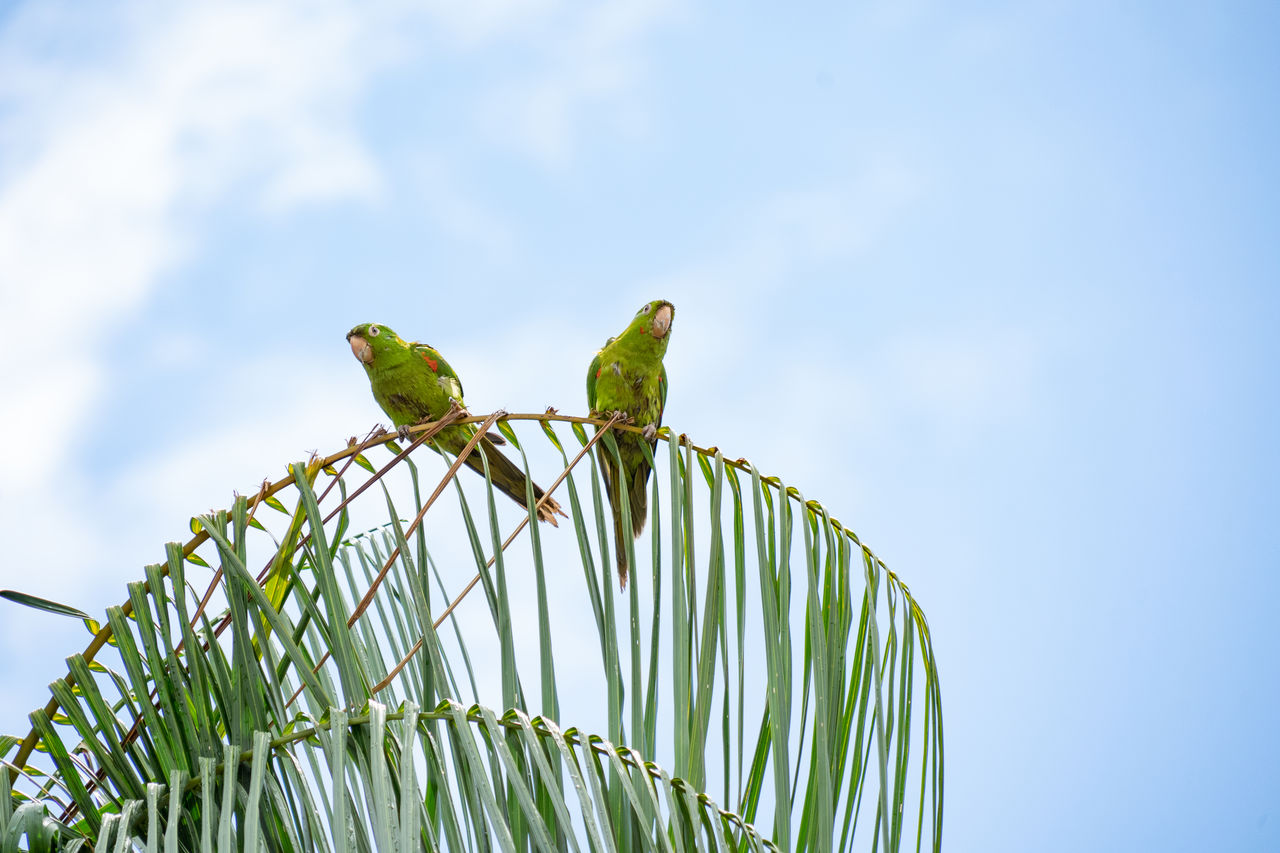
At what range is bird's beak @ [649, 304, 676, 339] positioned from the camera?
4320mm

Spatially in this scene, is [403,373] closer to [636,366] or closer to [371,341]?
[371,341]

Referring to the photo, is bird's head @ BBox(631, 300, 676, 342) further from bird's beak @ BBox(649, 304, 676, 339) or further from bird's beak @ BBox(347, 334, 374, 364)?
bird's beak @ BBox(347, 334, 374, 364)

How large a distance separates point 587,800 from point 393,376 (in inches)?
127

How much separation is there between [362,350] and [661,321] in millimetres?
1223

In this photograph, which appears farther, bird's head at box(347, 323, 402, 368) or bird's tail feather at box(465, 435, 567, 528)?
bird's head at box(347, 323, 402, 368)

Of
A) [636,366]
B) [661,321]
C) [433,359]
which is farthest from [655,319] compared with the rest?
[433,359]

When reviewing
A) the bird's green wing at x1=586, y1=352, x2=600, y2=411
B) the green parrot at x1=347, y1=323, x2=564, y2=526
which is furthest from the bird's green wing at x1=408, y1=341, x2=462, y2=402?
the bird's green wing at x1=586, y1=352, x2=600, y2=411

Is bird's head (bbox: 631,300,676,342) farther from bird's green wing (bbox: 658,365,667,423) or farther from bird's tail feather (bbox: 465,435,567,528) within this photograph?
bird's tail feather (bbox: 465,435,567,528)

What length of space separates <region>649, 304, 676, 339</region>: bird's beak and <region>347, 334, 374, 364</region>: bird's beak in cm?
115

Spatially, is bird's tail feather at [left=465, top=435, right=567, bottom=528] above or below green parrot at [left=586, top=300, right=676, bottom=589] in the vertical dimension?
below

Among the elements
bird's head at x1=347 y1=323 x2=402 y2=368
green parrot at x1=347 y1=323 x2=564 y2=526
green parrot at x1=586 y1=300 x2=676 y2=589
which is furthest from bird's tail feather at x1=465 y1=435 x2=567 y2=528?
bird's head at x1=347 y1=323 x2=402 y2=368

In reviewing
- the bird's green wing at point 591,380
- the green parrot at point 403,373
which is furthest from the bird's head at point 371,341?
the bird's green wing at point 591,380

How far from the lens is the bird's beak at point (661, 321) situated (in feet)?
14.2

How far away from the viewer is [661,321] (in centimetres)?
433
